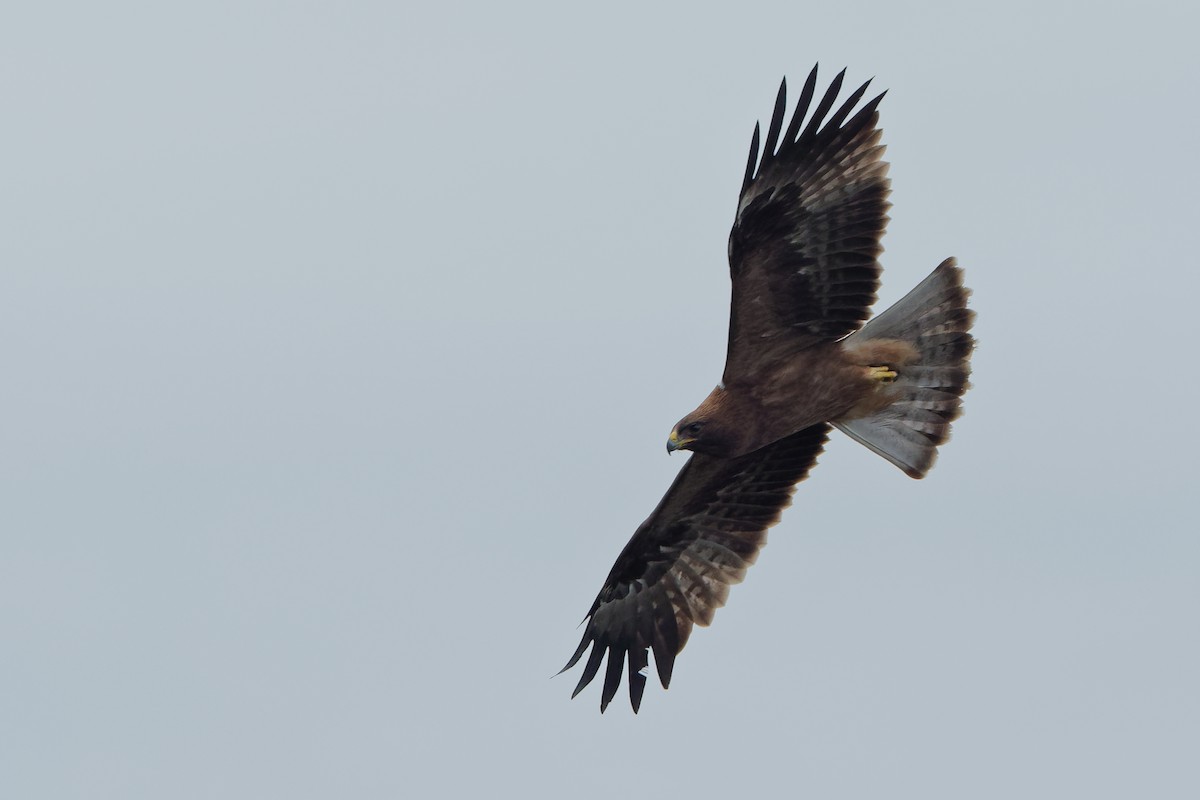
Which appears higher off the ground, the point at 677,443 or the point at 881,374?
the point at 881,374

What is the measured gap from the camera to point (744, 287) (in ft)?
39.3

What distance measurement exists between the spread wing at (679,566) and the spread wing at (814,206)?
6.41 ft

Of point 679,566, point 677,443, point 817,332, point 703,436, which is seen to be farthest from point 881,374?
point 679,566

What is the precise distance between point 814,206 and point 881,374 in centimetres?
126

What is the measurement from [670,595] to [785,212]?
349 cm

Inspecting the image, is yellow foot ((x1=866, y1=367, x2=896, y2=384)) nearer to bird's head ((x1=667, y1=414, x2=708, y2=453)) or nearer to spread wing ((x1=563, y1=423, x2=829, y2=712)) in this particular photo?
bird's head ((x1=667, y1=414, x2=708, y2=453))

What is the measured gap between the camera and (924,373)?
12469mm

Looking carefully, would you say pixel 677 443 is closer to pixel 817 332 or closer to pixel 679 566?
pixel 817 332

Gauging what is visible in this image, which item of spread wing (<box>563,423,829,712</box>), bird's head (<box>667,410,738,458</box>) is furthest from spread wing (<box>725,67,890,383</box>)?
spread wing (<box>563,423,829,712</box>)

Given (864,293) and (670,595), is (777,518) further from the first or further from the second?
(864,293)

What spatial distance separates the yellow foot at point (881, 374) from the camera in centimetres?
1233

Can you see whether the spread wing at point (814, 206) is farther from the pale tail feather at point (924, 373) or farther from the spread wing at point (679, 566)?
the spread wing at point (679, 566)

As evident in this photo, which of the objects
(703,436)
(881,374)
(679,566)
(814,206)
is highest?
(814,206)

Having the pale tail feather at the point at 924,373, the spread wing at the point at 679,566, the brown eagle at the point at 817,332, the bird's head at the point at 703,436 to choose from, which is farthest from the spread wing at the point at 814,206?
the spread wing at the point at 679,566
